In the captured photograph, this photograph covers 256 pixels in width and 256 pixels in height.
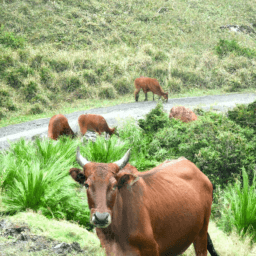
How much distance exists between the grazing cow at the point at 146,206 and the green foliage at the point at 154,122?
17.9 ft

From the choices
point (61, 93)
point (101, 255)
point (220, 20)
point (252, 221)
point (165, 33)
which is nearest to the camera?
point (101, 255)

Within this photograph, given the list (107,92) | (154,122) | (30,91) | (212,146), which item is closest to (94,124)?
(154,122)

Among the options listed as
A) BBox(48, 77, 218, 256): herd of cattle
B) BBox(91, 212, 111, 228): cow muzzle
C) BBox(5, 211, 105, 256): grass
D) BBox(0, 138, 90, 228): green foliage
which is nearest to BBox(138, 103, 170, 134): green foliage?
BBox(0, 138, 90, 228): green foliage

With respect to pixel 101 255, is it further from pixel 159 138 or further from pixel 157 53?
pixel 157 53

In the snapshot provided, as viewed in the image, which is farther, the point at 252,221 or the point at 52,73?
the point at 52,73

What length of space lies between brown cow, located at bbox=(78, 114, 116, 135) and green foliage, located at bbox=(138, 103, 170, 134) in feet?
3.69

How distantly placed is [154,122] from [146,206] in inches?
249

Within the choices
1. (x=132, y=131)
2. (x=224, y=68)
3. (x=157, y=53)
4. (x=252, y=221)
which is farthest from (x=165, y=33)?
(x=252, y=221)

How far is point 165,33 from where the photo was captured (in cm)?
2664

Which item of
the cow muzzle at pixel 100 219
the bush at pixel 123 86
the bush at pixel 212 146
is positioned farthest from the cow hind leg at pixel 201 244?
the bush at pixel 123 86

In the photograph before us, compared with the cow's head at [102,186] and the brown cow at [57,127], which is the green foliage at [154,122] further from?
the cow's head at [102,186]

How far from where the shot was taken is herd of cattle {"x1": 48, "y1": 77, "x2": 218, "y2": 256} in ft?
10.2

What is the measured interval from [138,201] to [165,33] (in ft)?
82.4

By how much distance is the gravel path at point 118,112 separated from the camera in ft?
37.1
